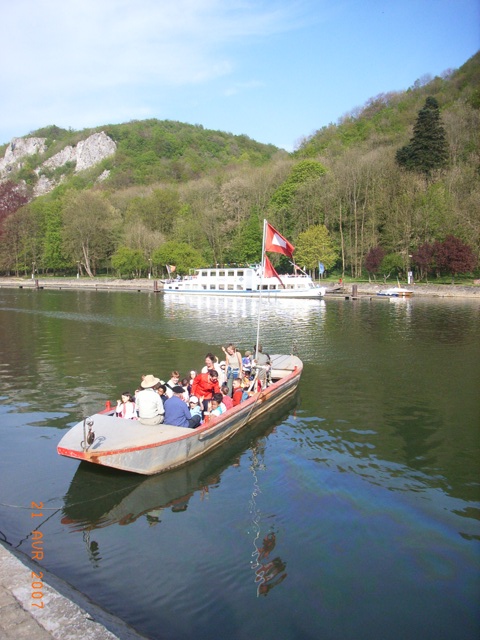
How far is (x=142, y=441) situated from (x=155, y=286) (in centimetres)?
7033

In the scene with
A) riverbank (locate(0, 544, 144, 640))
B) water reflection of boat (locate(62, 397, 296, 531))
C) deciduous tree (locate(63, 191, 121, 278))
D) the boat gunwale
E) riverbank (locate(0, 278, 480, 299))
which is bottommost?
water reflection of boat (locate(62, 397, 296, 531))

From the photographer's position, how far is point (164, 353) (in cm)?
2691

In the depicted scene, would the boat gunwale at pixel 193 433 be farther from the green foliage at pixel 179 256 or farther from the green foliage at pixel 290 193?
the green foliage at pixel 179 256

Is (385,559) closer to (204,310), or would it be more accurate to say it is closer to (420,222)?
(204,310)

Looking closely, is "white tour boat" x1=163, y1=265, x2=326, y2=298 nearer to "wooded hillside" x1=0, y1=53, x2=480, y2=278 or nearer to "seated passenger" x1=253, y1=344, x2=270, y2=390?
"wooded hillside" x1=0, y1=53, x2=480, y2=278

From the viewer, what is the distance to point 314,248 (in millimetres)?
73312

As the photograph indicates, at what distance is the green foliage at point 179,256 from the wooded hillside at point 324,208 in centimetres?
19

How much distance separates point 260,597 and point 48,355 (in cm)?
2170

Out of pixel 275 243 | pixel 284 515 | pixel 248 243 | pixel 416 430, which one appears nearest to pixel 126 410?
pixel 284 515

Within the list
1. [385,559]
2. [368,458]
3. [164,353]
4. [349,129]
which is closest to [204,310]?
[164,353]

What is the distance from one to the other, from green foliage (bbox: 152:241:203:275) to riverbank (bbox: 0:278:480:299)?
4242 mm

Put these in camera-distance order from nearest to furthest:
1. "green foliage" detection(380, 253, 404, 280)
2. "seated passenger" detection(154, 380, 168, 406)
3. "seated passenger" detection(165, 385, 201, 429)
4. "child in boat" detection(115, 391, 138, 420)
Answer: "seated passenger" detection(165, 385, 201, 429), "child in boat" detection(115, 391, 138, 420), "seated passenger" detection(154, 380, 168, 406), "green foliage" detection(380, 253, 404, 280)

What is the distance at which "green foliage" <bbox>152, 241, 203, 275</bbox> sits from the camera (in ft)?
280

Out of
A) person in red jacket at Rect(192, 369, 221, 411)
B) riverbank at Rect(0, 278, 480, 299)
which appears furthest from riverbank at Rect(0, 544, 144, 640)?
riverbank at Rect(0, 278, 480, 299)
